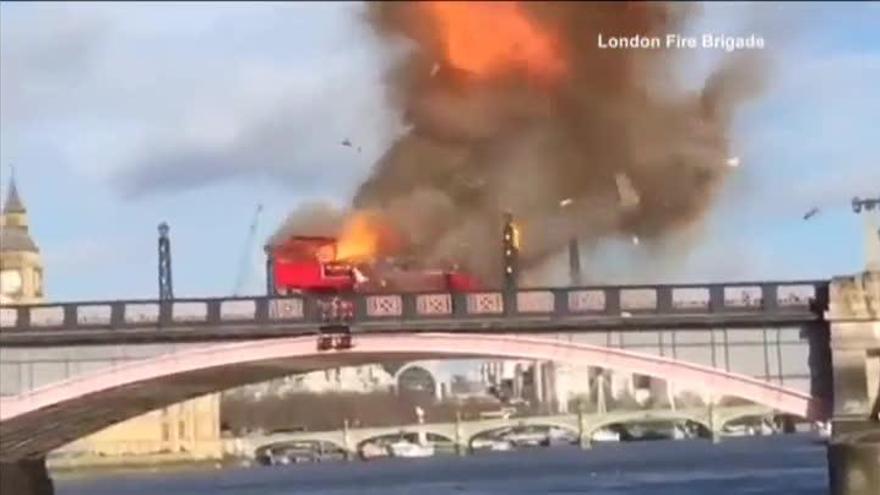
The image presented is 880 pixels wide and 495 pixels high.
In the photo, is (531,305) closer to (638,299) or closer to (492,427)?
(638,299)

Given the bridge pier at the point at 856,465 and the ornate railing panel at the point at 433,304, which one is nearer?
the bridge pier at the point at 856,465

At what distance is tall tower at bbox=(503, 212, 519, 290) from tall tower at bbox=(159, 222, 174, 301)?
24.1 feet

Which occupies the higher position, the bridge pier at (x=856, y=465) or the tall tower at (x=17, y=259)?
the tall tower at (x=17, y=259)

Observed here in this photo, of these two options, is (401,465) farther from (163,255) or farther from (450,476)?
(163,255)

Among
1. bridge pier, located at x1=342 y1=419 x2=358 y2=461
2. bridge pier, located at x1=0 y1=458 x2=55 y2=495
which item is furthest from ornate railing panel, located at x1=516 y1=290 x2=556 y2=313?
bridge pier, located at x1=342 y1=419 x2=358 y2=461

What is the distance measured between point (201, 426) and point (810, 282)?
86.5m

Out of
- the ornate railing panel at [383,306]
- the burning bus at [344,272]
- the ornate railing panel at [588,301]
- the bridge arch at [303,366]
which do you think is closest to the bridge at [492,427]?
the bridge arch at [303,366]

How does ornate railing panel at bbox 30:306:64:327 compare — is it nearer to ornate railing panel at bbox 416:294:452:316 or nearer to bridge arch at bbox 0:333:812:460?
bridge arch at bbox 0:333:812:460

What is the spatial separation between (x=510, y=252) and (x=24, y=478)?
13.9m

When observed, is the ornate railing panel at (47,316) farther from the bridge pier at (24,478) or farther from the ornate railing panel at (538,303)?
the ornate railing panel at (538,303)

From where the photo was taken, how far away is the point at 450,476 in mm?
89750

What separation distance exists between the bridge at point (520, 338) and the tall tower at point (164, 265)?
3.26ft

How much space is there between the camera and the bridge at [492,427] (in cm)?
12181

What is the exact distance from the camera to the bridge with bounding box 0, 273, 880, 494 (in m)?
40.1
